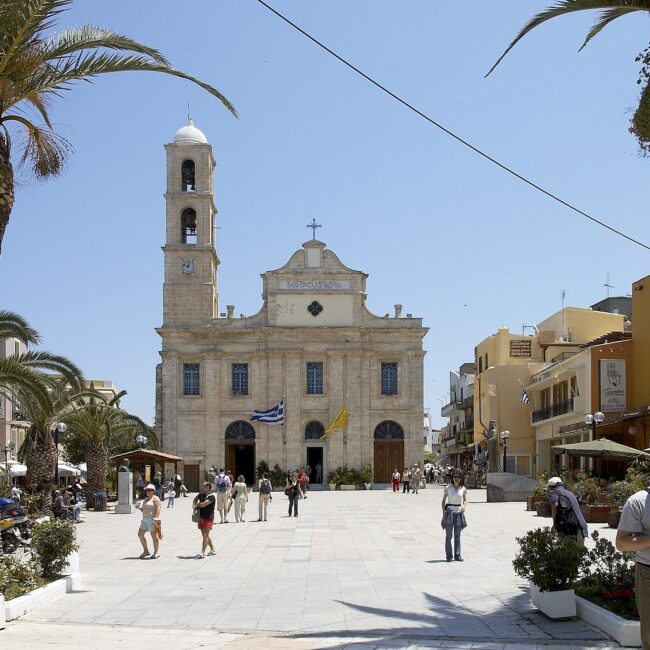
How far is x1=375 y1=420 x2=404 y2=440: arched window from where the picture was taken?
56188 mm

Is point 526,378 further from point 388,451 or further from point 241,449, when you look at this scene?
point 241,449

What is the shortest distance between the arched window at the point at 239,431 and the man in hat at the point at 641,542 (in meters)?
50.0

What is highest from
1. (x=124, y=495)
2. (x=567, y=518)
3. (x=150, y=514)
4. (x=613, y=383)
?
(x=613, y=383)

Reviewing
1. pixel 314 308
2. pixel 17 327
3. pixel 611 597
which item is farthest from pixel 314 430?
pixel 611 597

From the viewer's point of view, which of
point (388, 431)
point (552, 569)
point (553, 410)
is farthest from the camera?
point (388, 431)

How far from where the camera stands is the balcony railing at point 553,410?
4209 centimetres

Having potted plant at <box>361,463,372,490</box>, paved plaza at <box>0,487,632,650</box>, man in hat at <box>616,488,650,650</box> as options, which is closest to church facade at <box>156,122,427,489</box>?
potted plant at <box>361,463,372,490</box>

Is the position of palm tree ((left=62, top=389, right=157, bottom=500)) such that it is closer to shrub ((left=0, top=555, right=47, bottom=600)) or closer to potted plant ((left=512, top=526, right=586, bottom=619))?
shrub ((left=0, top=555, right=47, bottom=600))

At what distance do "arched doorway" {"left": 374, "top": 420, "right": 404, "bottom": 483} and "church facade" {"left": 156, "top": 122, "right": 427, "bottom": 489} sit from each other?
56 mm

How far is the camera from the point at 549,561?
9672 millimetres

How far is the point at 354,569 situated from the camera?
1437cm

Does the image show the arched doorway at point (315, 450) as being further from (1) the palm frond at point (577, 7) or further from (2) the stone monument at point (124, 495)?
(1) the palm frond at point (577, 7)

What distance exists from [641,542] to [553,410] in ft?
130

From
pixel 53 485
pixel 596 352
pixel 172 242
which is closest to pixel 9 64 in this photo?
pixel 53 485
